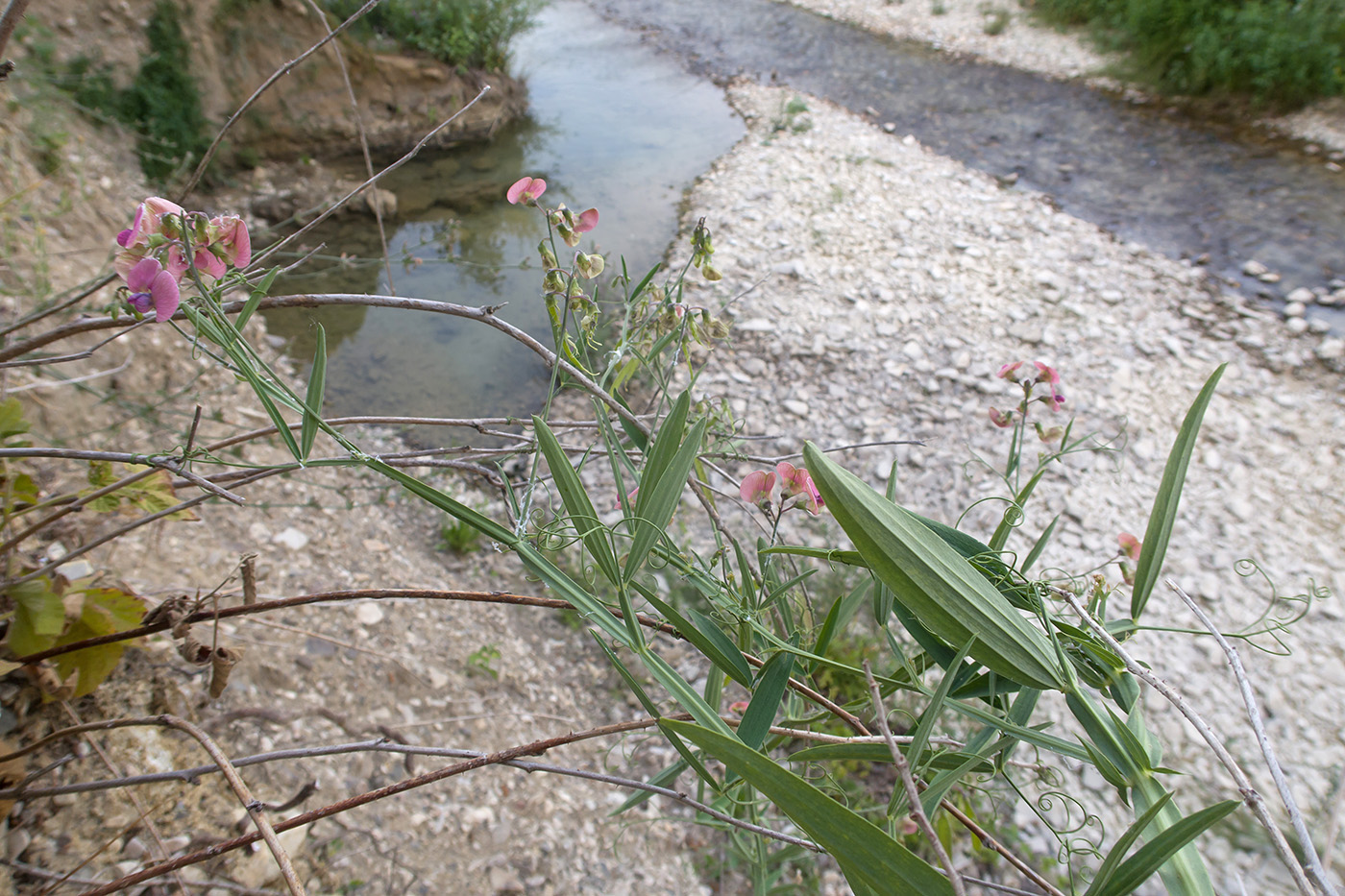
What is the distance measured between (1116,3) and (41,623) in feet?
26.2

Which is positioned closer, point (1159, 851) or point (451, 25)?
point (1159, 851)

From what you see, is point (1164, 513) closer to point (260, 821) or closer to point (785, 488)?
point (785, 488)

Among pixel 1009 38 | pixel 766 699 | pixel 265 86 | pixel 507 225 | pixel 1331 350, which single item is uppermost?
pixel 1009 38

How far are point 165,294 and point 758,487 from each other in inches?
23.3

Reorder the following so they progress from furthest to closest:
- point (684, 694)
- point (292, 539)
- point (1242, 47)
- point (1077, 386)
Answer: point (1242, 47)
point (1077, 386)
point (292, 539)
point (684, 694)

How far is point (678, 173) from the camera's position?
4773 mm

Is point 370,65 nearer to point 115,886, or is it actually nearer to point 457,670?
point 457,670

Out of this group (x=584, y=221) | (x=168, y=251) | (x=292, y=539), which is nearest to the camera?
(x=168, y=251)

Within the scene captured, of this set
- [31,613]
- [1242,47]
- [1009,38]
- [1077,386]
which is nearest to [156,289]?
[31,613]

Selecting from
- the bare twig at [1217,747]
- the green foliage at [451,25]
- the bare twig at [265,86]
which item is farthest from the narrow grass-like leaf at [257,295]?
the green foliage at [451,25]

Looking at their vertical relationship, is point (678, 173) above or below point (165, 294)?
below

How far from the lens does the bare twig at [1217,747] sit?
1.34ft

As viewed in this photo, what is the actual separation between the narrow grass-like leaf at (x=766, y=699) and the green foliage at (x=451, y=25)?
5182mm

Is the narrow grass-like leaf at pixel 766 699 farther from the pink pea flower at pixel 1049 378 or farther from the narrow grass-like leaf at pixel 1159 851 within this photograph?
the pink pea flower at pixel 1049 378
